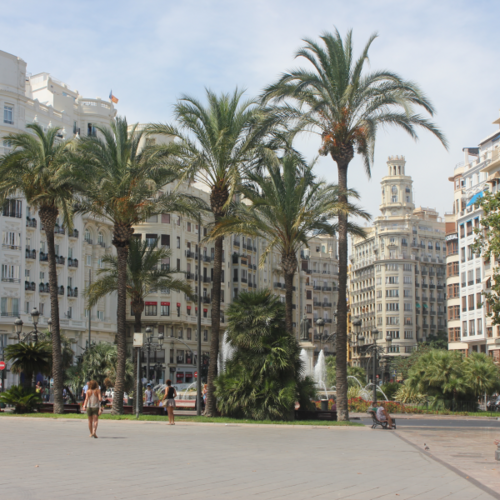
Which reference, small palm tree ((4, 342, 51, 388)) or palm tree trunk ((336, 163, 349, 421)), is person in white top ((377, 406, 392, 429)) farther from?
small palm tree ((4, 342, 51, 388))

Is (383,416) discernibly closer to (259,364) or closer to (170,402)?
(259,364)

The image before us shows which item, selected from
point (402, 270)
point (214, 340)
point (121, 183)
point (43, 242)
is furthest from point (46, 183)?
point (402, 270)

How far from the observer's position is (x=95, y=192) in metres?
29.0

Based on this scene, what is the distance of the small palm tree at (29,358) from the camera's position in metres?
31.2

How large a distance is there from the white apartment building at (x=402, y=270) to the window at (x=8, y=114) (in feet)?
272

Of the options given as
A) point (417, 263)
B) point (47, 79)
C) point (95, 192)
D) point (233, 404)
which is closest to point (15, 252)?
point (47, 79)

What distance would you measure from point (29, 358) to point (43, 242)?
38.9 m

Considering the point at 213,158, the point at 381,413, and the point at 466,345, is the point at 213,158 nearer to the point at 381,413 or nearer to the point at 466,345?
the point at 381,413

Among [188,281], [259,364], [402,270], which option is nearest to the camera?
[259,364]

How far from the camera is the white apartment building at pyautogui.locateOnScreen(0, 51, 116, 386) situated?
6469 centimetres

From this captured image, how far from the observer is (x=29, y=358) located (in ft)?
103

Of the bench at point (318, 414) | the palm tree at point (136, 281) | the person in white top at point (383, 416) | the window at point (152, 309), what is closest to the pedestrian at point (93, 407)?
the bench at point (318, 414)

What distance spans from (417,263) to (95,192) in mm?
112130


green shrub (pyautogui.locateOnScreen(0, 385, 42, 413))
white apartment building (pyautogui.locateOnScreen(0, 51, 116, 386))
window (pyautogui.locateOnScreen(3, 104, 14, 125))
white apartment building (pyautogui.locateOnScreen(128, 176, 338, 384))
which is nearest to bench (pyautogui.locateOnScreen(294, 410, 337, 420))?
green shrub (pyautogui.locateOnScreen(0, 385, 42, 413))
